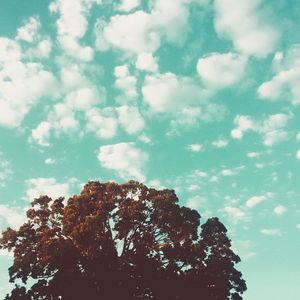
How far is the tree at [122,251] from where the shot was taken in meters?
23.1

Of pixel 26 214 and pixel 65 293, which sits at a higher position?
pixel 26 214

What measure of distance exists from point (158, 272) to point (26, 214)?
909cm

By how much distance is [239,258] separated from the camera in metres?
25.4

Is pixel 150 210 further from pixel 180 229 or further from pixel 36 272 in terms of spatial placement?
pixel 36 272

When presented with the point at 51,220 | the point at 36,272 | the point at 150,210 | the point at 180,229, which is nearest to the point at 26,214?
the point at 51,220

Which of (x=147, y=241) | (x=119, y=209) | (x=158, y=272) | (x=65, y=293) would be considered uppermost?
(x=119, y=209)

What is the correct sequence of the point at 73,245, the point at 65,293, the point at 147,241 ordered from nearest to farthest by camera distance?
1. the point at 65,293
2. the point at 73,245
3. the point at 147,241

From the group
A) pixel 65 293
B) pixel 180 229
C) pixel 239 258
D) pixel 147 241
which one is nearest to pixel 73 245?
pixel 65 293

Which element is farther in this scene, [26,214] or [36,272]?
[26,214]

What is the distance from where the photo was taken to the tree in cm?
2306

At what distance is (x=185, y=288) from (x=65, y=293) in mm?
6680

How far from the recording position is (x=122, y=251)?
2522 cm

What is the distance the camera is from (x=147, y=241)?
82.1 ft

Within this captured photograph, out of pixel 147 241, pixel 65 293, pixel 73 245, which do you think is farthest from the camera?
pixel 147 241
